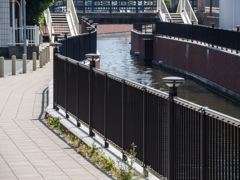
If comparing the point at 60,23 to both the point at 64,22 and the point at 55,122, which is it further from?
Answer: the point at 55,122

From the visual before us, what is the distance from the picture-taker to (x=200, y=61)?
1168 inches

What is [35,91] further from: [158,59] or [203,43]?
[158,59]

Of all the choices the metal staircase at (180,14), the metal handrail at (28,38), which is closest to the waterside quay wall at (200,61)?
the metal staircase at (180,14)

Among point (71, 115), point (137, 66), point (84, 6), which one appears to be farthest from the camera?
point (84, 6)

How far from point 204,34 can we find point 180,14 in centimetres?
2016

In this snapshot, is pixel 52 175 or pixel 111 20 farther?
Result: pixel 111 20

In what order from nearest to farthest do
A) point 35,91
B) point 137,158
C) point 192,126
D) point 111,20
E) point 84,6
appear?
1. point 192,126
2. point 137,158
3. point 35,91
4. point 111,20
5. point 84,6

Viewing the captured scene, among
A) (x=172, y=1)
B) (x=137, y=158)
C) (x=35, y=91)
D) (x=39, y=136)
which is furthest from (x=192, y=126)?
(x=172, y=1)

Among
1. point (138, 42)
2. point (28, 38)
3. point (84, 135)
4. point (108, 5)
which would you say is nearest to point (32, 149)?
point (84, 135)

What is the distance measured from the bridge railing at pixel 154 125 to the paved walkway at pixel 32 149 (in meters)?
0.65

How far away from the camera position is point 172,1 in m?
78.4

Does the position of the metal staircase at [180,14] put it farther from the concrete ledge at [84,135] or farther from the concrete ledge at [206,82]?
the concrete ledge at [84,135]

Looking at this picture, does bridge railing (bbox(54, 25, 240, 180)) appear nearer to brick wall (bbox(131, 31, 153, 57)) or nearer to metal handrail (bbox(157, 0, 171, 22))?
brick wall (bbox(131, 31, 153, 57))

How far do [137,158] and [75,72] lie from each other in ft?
11.8
